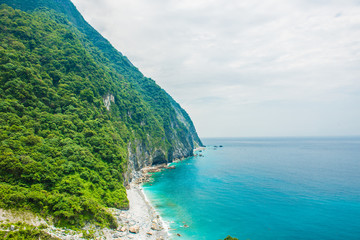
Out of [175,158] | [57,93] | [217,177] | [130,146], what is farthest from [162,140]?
[57,93]

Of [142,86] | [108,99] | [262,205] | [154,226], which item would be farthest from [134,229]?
[142,86]

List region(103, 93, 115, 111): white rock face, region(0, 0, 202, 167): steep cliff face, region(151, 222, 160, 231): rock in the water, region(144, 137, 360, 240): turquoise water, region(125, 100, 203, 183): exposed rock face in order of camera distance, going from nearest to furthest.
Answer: region(151, 222, 160, 231): rock in the water < region(144, 137, 360, 240): turquoise water < region(103, 93, 115, 111): white rock face < region(125, 100, 203, 183): exposed rock face < region(0, 0, 202, 167): steep cliff face

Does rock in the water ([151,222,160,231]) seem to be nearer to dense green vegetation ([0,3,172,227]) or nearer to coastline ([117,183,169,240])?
coastline ([117,183,169,240])

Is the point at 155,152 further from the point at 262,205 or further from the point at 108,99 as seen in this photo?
the point at 262,205

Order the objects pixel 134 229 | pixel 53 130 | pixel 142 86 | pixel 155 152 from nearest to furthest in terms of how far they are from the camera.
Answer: pixel 134 229 → pixel 53 130 → pixel 155 152 → pixel 142 86

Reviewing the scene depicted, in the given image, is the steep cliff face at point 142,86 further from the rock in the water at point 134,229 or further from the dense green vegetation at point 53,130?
the rock in the water at point 134,229

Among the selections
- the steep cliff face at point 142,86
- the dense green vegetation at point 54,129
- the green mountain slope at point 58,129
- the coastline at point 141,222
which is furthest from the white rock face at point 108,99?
the coastline at point 141,222

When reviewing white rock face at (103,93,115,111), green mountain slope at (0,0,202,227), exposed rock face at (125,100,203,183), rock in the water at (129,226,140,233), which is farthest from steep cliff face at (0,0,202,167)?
rock in the water at (129,226,140,233)

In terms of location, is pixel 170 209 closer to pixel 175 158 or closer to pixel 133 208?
pixel 133 208
